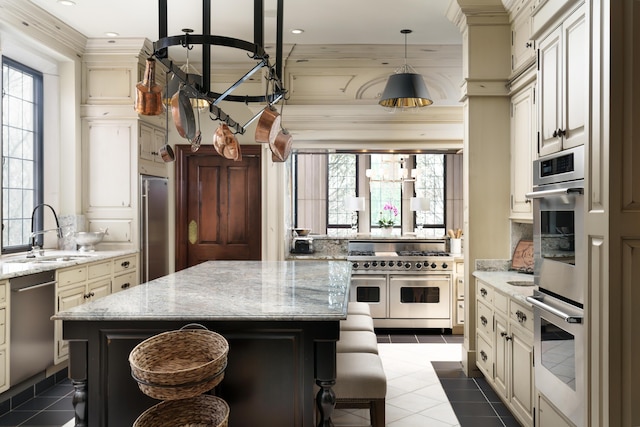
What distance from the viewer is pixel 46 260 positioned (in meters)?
4.20

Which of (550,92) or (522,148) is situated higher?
(550,92)

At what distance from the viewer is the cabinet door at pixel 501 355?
320 centimetres

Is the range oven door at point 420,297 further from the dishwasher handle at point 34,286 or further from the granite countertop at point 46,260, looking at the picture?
the dishwasher handle at point 34,286

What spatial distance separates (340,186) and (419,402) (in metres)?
6.01

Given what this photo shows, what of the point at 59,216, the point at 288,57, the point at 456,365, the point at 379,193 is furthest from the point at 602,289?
the point at 379,193

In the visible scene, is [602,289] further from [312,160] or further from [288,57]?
[312,160]

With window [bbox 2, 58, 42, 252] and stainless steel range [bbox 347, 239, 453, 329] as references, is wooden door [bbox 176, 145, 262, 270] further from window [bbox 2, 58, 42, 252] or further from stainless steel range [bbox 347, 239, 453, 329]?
window [bbox 2, 58, 42, 252]

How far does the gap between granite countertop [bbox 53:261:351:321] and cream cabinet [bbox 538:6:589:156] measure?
4.30 feet

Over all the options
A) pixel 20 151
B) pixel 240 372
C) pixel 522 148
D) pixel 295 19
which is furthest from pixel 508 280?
pixel 20 151

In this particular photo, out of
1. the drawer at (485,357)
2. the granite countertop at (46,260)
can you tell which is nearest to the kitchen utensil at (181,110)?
the granite countertop at (46,260)

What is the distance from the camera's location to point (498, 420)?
3.19 m

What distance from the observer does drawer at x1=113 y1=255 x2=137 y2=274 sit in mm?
4777

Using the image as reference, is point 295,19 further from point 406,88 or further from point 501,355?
point 501,355

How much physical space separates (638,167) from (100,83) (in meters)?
4.84
